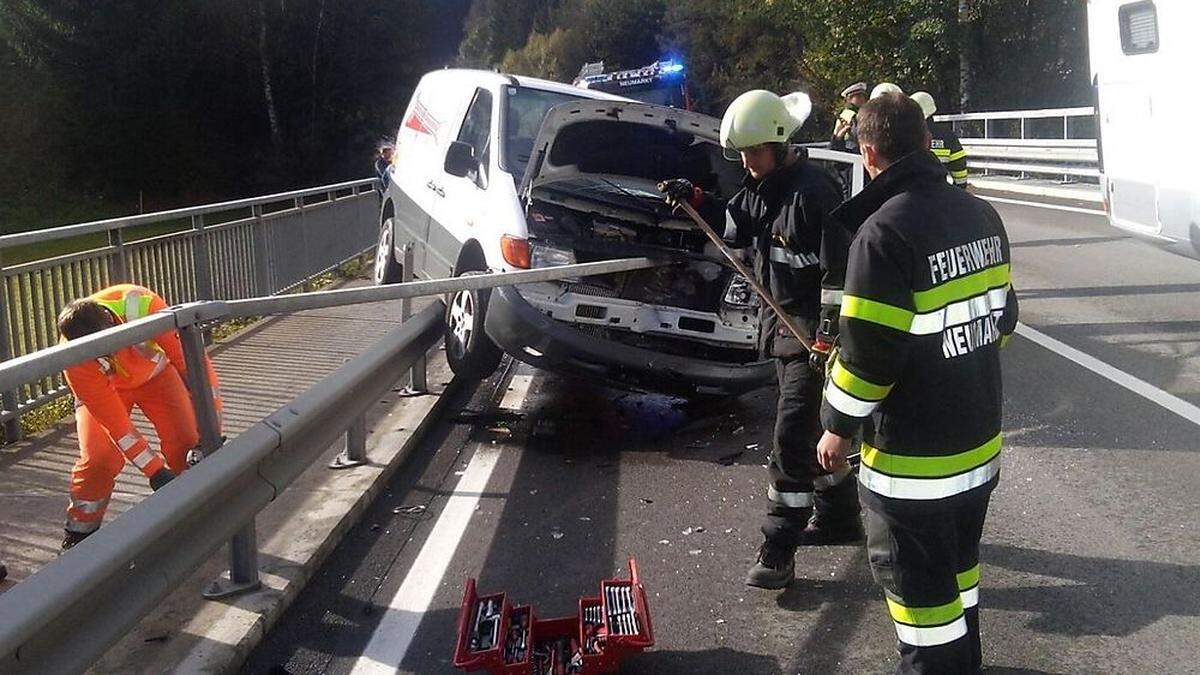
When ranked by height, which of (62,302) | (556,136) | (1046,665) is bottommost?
(1046,665)

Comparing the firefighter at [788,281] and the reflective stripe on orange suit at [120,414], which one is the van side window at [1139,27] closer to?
the firefighter at [788,281]

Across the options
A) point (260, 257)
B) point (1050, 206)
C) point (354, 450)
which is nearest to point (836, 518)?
point (354, 450)

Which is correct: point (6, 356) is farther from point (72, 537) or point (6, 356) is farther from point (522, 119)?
point (522, 119)

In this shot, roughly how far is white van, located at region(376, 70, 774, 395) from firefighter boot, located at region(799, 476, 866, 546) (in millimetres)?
1760

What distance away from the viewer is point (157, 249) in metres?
8.86

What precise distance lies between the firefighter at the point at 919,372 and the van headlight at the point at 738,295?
3431 millimetres

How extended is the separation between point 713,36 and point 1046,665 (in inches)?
1809

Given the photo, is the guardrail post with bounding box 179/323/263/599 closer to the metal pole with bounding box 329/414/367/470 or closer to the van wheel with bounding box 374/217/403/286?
the metal pole with bounding box 329/414/367/470

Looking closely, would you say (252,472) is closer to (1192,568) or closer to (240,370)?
(1192,568)

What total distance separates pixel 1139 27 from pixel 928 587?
721cm

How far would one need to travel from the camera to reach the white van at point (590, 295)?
669 centimetres

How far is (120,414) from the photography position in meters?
4.93

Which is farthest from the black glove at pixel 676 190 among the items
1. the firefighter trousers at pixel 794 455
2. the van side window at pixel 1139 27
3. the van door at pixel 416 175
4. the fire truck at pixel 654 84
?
the fire truck at pixel 654 84

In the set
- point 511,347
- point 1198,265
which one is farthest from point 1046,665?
point 1198,265
